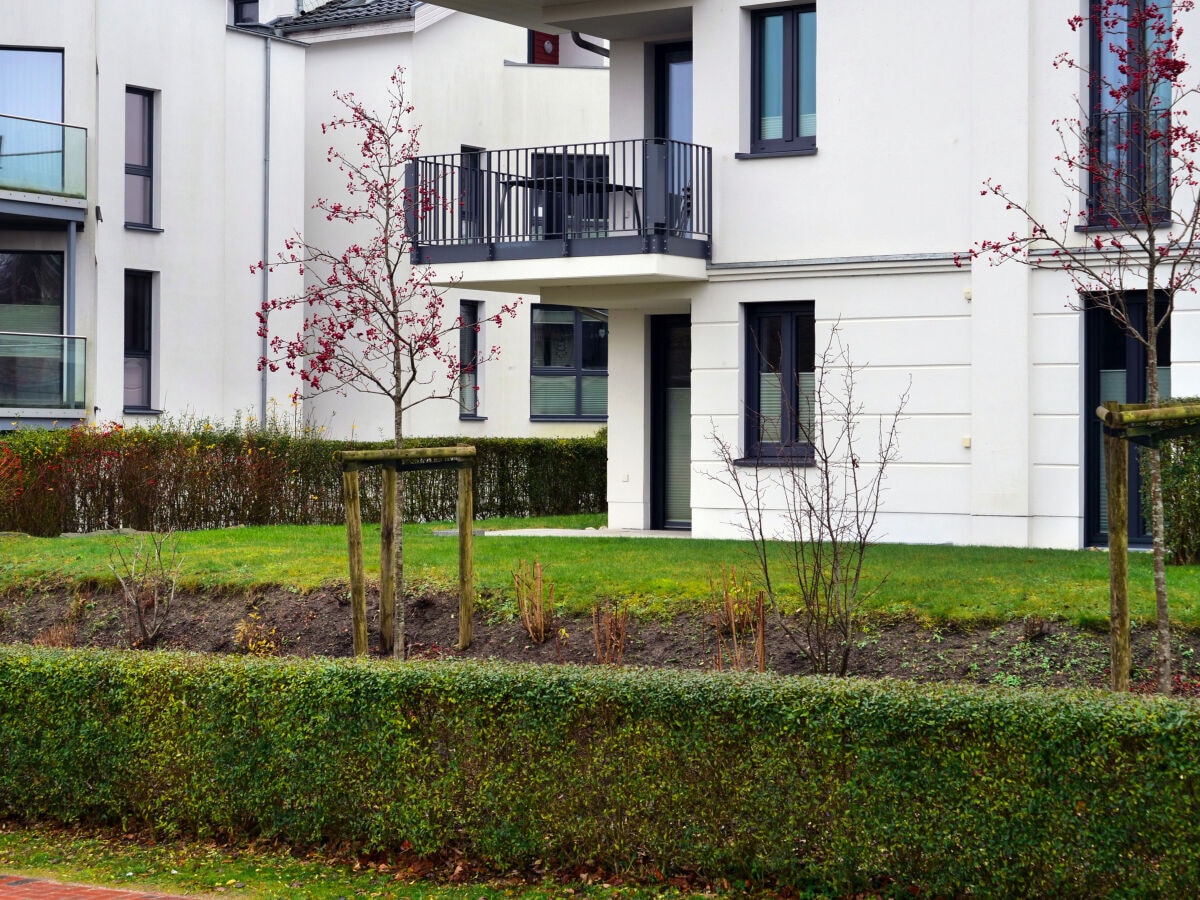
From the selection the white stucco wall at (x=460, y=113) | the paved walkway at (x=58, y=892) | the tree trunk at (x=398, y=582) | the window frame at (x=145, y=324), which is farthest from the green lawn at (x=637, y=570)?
the white stucco wall at (x=460, y=113)

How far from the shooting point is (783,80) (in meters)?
17.7

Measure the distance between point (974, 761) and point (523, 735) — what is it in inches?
91.4

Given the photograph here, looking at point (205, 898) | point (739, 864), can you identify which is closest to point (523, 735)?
point (739, 864)

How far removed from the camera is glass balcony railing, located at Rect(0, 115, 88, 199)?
25375mm

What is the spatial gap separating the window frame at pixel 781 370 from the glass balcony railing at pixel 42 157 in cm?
1370

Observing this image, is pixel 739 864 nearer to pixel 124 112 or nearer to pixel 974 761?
pixel 974 761

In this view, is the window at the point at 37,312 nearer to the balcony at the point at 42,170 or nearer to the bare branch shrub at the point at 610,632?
the balcony at the point at 42,170

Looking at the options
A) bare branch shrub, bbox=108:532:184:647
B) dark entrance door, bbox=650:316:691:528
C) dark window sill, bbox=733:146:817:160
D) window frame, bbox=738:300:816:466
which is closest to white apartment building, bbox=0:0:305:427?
dark entrance door, bbox=650:316:691:528

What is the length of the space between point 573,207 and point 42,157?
11.9 meters

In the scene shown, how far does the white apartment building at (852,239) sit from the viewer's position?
629 inches

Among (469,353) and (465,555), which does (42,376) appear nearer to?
(469,353)

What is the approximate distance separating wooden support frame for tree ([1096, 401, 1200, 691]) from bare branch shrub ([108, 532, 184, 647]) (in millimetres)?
7707

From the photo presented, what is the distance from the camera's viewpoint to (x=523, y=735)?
7.87 m

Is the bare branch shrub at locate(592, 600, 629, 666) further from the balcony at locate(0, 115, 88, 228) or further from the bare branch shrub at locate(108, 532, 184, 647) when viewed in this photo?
the balcony at locate(0, 115, 88, 228)
